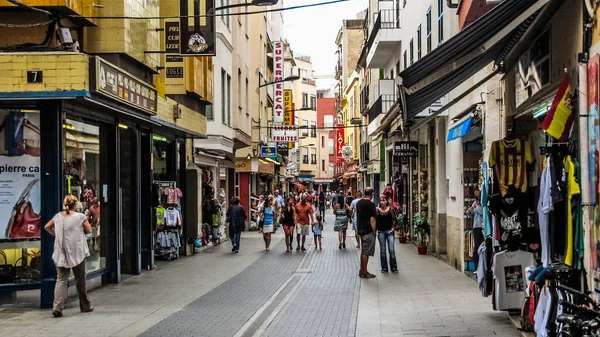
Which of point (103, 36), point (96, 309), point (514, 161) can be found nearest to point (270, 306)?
point (96, 309)

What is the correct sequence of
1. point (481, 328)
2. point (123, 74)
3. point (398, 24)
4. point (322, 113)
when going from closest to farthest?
point (481, 328) < point (123, 74) < point (398, 24) < point (322, 113)

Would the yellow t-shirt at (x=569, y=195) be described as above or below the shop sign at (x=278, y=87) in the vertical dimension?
below

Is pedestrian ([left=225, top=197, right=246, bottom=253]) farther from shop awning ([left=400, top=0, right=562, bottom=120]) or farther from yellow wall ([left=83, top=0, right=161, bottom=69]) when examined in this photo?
shop awning ([left=400, top=0, right=562, bottom=120])

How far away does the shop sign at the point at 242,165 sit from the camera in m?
35.2

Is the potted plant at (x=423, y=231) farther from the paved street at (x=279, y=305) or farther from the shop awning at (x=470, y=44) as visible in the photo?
the shop awning at (x=470, y=44)

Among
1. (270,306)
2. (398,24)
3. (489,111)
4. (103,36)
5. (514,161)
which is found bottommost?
(270,306)

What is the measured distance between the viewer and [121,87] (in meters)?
13.2

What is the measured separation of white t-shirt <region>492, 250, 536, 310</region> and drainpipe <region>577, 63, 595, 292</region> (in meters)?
2.17

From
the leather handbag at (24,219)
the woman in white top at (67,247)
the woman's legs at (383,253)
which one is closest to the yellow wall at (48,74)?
the leather handbag at (24,219)

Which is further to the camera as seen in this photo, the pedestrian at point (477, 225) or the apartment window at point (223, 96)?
the apartment window at point (223, 96)

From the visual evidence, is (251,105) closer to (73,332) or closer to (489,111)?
(489,111)

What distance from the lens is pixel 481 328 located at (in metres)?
9.66

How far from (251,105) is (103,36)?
23.1 m

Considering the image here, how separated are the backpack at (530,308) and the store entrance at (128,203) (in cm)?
941
